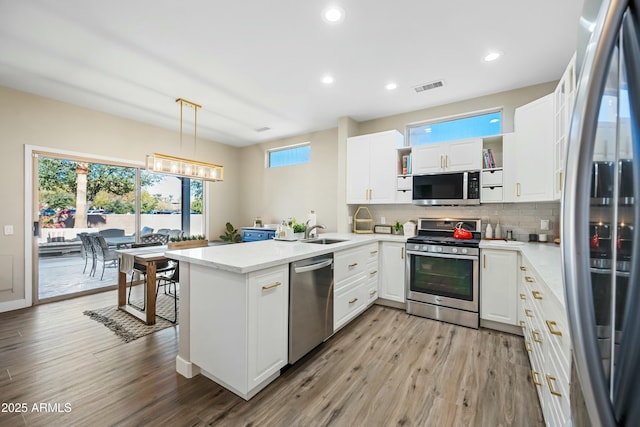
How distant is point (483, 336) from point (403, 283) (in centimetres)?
102

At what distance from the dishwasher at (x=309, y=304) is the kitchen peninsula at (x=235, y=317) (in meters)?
0.07

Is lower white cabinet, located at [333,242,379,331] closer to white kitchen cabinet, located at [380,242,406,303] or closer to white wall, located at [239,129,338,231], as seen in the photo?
white kitchen cabinet, located at [380,242,406,303]

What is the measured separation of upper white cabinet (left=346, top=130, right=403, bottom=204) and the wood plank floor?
2053mm

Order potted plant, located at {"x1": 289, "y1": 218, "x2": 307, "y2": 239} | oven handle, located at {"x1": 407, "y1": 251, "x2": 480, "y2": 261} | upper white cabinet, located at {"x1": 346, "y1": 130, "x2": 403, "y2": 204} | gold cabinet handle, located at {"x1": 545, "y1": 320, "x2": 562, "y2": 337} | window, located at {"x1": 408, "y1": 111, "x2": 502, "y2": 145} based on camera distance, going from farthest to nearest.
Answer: upper white cabinet, located at {"x1": 346, "y1": 130, "x2": 403, "y2": 204} < window, located at {"x1": 408, "y1": 111, "x2": 502, "y2": 145} < potted plant, located at {"x1": 289, "y1": 218, "x2": 307, "y2": 239} < oven handle, located at {"x1": 407, "y1": 251, "x2": 480, "y2": 261} < gold cabinet handle, located at {"x1": 545, "y1": 320, "x2": 562, "y2": 337}

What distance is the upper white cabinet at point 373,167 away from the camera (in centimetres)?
407

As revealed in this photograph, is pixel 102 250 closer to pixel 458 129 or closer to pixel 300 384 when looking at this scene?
pixel 300 384

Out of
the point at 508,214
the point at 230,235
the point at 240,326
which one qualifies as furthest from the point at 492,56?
the point at 230,235

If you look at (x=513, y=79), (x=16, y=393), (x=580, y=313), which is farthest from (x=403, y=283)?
(x=16, y=393)

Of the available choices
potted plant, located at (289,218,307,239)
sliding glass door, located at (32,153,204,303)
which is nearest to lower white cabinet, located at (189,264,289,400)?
potted plant, located at (289,218,307,239)

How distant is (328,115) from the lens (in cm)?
454

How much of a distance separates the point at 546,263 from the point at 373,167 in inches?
104

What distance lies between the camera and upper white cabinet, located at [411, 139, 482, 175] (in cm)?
346

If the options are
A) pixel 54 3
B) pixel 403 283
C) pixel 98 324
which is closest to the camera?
pixel 54 3

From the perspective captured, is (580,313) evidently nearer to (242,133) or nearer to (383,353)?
(383,353)
